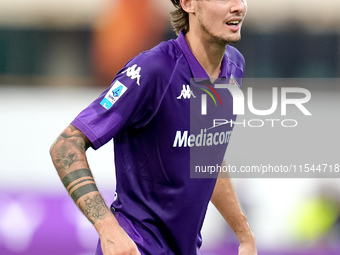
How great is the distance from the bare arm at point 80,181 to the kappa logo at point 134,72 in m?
0.36

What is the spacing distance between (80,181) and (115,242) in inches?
13.5

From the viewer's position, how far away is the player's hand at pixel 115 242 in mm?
3262

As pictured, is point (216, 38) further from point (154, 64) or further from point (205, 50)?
point (154, 64)

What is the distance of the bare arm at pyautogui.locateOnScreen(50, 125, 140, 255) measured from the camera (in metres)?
3.39

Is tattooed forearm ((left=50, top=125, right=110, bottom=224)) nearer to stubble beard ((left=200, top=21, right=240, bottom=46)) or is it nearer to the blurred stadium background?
stubble beard ((left=200, top=21, right=240, bottom=46))

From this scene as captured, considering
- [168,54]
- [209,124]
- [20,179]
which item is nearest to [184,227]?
[209,124]

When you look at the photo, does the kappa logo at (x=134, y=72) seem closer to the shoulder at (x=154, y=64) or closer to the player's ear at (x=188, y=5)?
the shoulder at (x=154, y=64)

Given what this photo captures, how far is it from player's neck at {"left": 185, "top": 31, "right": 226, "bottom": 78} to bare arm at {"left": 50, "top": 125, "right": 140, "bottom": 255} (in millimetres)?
833

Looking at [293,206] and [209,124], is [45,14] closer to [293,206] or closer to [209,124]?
[293,206]

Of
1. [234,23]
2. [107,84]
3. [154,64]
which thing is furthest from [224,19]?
[107,84]

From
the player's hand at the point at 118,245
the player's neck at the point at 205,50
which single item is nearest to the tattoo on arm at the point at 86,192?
the player's hand at the point at 118,245

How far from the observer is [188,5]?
13.5 feet

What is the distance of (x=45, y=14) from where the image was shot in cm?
1047

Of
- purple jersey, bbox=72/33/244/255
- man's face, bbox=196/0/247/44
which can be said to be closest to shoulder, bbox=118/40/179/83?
purple jersey, bbox=72/33/244/255
